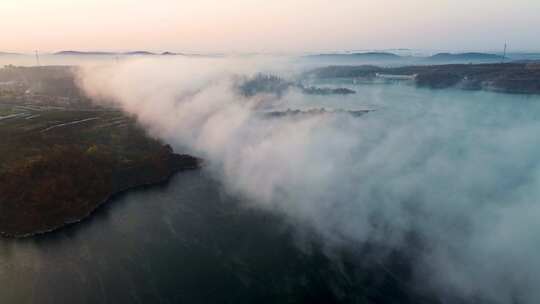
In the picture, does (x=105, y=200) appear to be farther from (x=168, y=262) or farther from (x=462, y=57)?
(x=462, y=57)

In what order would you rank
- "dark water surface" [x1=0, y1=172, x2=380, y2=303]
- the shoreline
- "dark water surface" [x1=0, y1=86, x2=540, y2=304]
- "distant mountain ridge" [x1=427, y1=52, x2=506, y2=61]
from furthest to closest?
"distant mountain ridge" [x1=427, y1=52, x2=506, y2=61]
the shoreline
"dark water surface" [x1=0, y1=172, x2=380, y2=303]
"dark water surface" [x1=0, y1=86, x2=540, y2=304]

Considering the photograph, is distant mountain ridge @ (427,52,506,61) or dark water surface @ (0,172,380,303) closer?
dark water surface @ (0,172,380,303)

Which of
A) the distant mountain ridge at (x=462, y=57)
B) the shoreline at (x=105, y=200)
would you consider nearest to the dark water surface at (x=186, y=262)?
the shoreline at (x=105, y=200)

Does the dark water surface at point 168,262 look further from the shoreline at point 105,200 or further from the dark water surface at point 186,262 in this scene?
the shoreline at point 105,200

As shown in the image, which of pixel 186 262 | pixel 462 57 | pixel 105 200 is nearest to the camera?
pixel 186 262

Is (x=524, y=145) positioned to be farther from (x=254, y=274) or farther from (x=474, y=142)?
(x=254, y=274)

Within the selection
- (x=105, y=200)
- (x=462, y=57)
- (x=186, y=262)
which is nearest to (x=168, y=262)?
(x=186, y=262)

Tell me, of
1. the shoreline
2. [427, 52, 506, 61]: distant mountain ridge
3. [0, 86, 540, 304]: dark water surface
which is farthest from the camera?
[427, 52, 506, 61]: distant mountain ridge

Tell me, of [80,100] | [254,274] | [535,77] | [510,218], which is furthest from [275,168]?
[535,77]

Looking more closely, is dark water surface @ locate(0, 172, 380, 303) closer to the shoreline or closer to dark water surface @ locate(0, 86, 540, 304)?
dark water surface @ locate(0, 86, 540, 304)

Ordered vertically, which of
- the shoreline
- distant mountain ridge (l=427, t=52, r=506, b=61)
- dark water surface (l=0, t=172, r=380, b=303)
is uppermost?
distant mountain ridge (l=427, t=52, r=506, b=61)

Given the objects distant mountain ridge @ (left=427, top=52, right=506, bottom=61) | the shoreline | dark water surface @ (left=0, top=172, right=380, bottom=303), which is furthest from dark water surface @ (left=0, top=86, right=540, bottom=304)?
distant mountain ridge @ (left=427, top=52, right=506, bottom=61)
